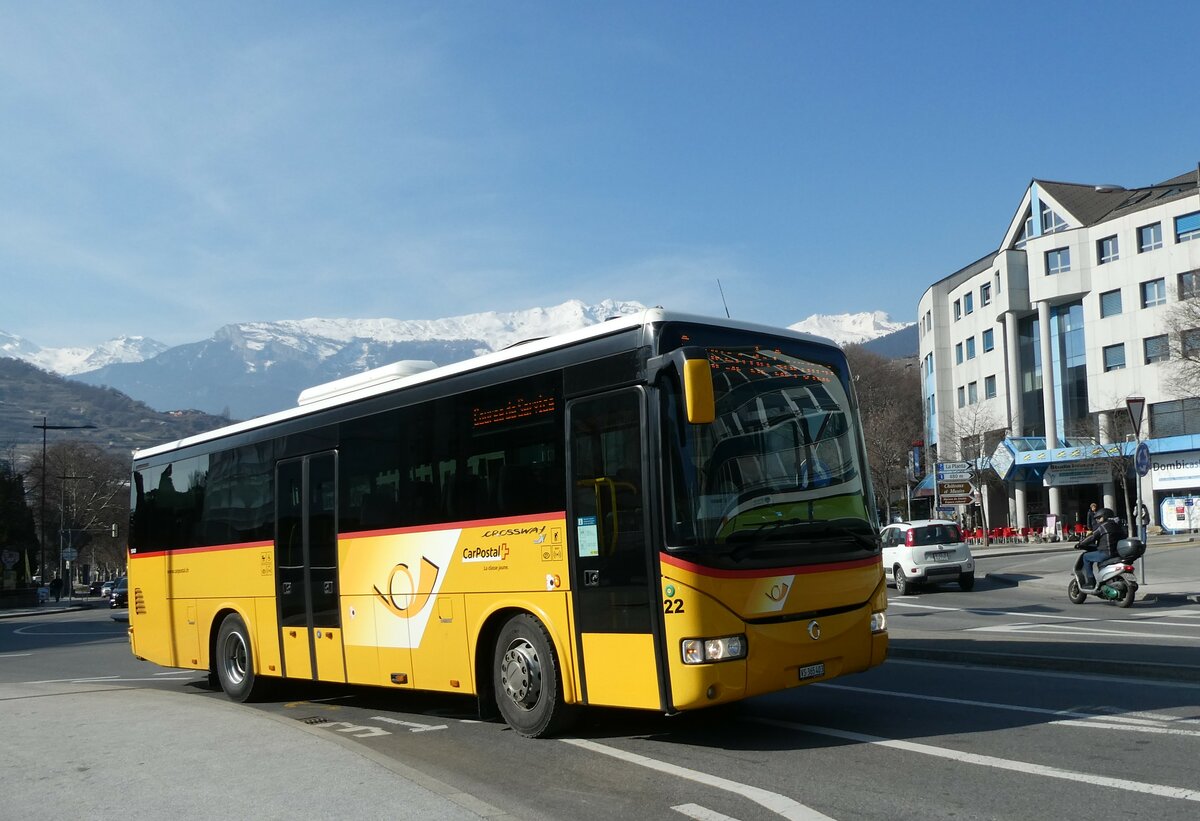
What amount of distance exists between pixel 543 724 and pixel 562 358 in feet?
9.33

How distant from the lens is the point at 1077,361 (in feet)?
216

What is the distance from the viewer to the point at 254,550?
489 inches

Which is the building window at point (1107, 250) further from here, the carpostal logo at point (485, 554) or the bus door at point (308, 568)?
the carpostal logo at point (485, 554)

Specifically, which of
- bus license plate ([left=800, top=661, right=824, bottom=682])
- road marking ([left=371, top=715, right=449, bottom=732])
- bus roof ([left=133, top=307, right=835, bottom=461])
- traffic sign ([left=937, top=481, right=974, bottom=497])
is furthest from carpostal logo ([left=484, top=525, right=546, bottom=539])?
traffic sign ([left=937, top=481, right=974, bottom=497])

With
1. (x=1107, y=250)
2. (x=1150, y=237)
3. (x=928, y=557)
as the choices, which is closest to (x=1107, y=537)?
(x=928, y=557)

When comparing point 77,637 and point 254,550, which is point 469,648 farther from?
point 77,637

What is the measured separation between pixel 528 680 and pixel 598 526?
1510mm

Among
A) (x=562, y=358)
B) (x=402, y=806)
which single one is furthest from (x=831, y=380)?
(x=402, y=806)

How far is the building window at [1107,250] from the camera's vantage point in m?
62.9

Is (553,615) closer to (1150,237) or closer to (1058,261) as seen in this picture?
(1150,237)

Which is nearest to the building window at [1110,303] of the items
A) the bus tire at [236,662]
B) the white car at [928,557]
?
the white car at [928,557]

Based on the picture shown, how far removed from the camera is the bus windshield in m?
7.80

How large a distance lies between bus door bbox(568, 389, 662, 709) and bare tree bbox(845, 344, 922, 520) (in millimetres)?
48142

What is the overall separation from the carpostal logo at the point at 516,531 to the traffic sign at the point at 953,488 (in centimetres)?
3046
